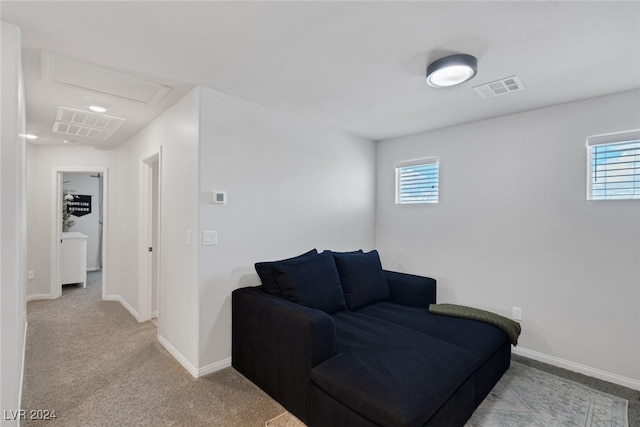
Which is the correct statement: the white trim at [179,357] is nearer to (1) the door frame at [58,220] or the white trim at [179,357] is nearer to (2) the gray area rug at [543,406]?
(2) the gray area rug at [543,406]

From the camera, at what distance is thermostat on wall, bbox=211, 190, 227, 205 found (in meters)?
2.46

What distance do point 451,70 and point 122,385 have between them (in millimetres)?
3319

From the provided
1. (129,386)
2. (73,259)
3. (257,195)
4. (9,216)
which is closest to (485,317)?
(257,195)

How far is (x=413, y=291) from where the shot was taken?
306cm

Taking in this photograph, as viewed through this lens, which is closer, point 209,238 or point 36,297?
point 209,238

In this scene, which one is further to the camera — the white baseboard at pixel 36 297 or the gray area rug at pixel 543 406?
the white baseboard at pixel 36 297

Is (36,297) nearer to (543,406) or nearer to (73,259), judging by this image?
(73,259)

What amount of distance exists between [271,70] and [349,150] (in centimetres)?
176

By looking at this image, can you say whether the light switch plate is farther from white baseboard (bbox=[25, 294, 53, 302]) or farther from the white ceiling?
white baseboard (bbox=[25, 294, 53, 302])

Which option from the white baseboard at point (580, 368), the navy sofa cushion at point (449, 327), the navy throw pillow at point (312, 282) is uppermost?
the navy throw pillow at point (312, 282)

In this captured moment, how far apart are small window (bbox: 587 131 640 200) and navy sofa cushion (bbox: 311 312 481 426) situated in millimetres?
1848

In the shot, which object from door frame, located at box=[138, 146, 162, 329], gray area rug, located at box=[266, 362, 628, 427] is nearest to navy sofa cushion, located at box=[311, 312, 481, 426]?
gray area rug, located at box=[266, 362, 628, 427]

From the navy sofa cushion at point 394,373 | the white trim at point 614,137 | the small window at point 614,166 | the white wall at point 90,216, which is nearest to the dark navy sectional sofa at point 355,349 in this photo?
the navy sofa cushion at point 394,373

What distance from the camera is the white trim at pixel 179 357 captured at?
8.01 feet
